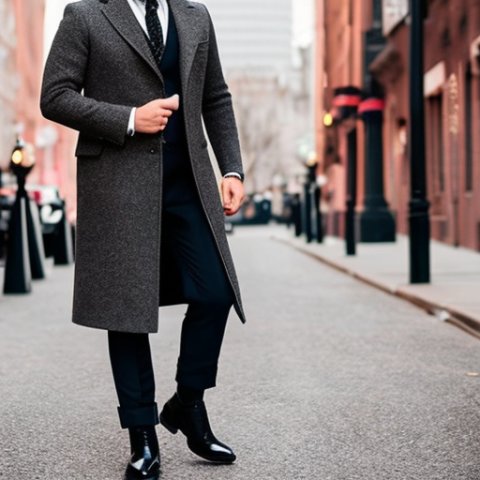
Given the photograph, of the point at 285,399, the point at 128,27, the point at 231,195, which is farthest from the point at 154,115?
the point at 285,399

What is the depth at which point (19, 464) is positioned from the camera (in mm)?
4449

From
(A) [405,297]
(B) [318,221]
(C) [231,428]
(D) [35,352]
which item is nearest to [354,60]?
(B) [318,221]

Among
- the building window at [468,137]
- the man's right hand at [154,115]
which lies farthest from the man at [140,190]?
the building window at [468,137]

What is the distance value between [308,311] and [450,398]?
4.89m

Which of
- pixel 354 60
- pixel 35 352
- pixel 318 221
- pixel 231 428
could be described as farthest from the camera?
pixel 354 60

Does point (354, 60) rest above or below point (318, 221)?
above

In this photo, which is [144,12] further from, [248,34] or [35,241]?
[248,34]

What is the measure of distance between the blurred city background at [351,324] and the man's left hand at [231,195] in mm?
788

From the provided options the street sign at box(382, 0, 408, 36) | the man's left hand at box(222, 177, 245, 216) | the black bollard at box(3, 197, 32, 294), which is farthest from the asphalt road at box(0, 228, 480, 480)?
the street sign at box(382, 0, 408, 36)

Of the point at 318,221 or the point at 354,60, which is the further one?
the point at 354,60

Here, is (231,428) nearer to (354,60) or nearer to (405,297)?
(405,297)

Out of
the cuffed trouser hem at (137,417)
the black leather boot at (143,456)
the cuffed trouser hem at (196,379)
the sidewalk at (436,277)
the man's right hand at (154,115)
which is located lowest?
the sidewalk at (436,277)

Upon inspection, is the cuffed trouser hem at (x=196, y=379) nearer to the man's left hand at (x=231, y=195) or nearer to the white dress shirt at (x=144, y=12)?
the man's left hand at (x=231, y=195)

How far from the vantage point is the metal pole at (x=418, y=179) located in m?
12.8
